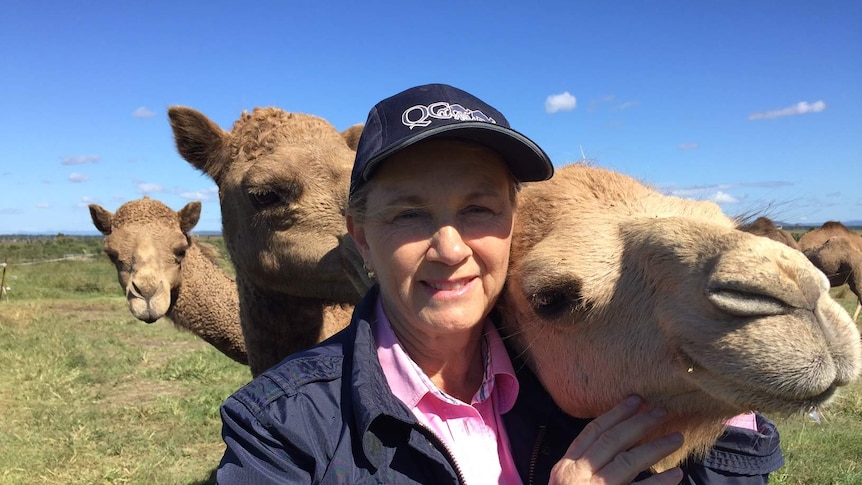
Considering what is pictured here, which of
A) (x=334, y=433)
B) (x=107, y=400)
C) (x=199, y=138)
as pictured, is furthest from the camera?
(x=107, y=400)

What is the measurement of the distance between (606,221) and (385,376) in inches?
31.2

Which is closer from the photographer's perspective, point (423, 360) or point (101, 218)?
point (423, 360)

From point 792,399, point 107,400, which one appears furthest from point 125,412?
point 792,399

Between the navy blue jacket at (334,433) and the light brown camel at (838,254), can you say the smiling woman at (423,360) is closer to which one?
the navy blue jacket at (334,433)

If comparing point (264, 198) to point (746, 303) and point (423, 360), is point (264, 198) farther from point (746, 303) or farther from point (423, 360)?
point (746, 303)

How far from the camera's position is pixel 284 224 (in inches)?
161

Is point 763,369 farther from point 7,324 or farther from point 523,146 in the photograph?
point 7,324

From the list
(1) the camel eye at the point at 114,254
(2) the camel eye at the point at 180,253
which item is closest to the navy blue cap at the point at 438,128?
(2) the camel eye at the point at 180,253

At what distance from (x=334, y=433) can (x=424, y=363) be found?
0.41m

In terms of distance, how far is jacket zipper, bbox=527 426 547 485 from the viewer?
1687 mm

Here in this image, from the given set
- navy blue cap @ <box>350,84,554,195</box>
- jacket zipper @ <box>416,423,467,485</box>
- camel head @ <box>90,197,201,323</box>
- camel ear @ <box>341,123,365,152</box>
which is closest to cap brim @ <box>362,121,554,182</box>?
navy blue cap @ <box>350,84,554,195</box>

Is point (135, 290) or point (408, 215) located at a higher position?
point (408, 215)

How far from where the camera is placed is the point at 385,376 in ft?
5.65

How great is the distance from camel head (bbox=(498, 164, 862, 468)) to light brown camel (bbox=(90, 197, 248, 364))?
5.98 meters
